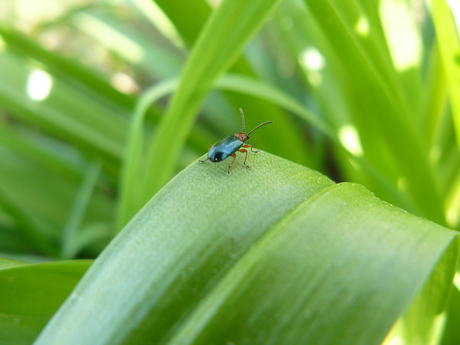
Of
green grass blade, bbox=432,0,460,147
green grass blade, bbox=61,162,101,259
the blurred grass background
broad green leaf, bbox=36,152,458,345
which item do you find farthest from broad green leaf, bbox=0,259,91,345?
green grass blade, bbox=432,0,460,147

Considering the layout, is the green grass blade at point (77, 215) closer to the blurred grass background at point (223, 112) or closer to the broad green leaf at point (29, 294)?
the blurred grass background at point (223, 112)

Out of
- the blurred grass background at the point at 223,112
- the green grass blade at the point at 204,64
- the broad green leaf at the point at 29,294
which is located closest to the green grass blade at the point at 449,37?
the blurred grass background at the point at 223,112

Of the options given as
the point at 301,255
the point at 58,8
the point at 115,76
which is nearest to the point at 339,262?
the point at 301,255

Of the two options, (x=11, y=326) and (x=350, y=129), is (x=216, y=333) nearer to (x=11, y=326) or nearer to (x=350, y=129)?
(x=11, y=326)

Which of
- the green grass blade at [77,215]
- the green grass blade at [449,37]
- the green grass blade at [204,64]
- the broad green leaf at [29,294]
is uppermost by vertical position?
the green grass blade at [77,215]

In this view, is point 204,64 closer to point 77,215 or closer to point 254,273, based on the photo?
point 254,273
